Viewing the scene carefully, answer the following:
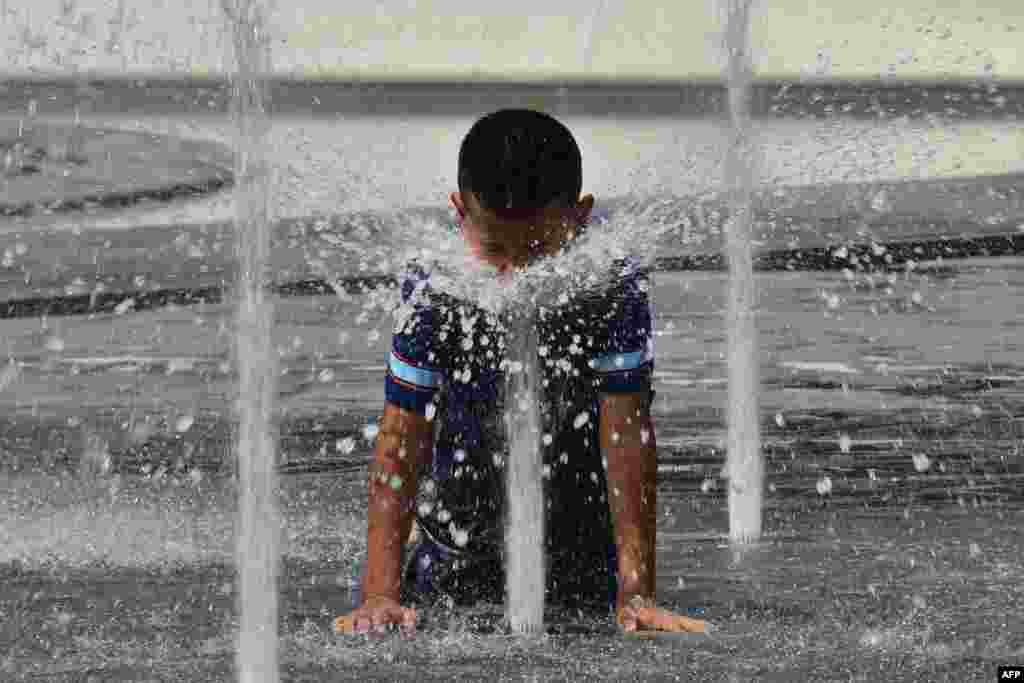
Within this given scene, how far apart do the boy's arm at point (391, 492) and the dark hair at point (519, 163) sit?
1.46 ft

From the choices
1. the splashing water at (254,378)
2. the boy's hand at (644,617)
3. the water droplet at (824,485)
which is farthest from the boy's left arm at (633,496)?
the water droplet at (824,485)

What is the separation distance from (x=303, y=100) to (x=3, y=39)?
8.58 meters

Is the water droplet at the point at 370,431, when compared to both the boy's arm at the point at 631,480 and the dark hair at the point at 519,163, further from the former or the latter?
the dark hair at the point at 519,163

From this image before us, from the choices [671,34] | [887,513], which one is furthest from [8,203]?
[671,34]

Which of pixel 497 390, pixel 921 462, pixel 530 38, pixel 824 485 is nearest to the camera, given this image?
pixel 497 390

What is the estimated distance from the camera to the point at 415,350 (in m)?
4.59

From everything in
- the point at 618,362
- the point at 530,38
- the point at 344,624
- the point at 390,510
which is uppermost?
the point at 530,38

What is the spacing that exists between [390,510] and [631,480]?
16.9 inches

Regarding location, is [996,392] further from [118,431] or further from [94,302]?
[94,302]

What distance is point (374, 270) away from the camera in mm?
11375

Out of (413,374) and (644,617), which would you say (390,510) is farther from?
(644,617)

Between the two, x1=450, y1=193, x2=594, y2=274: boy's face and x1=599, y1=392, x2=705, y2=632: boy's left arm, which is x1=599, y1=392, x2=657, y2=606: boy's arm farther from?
x1=450, y1=193, x2=594, y2=274: boy's face

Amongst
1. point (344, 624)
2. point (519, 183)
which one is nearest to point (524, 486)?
point (344, 624)

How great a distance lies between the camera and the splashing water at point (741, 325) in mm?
5973
